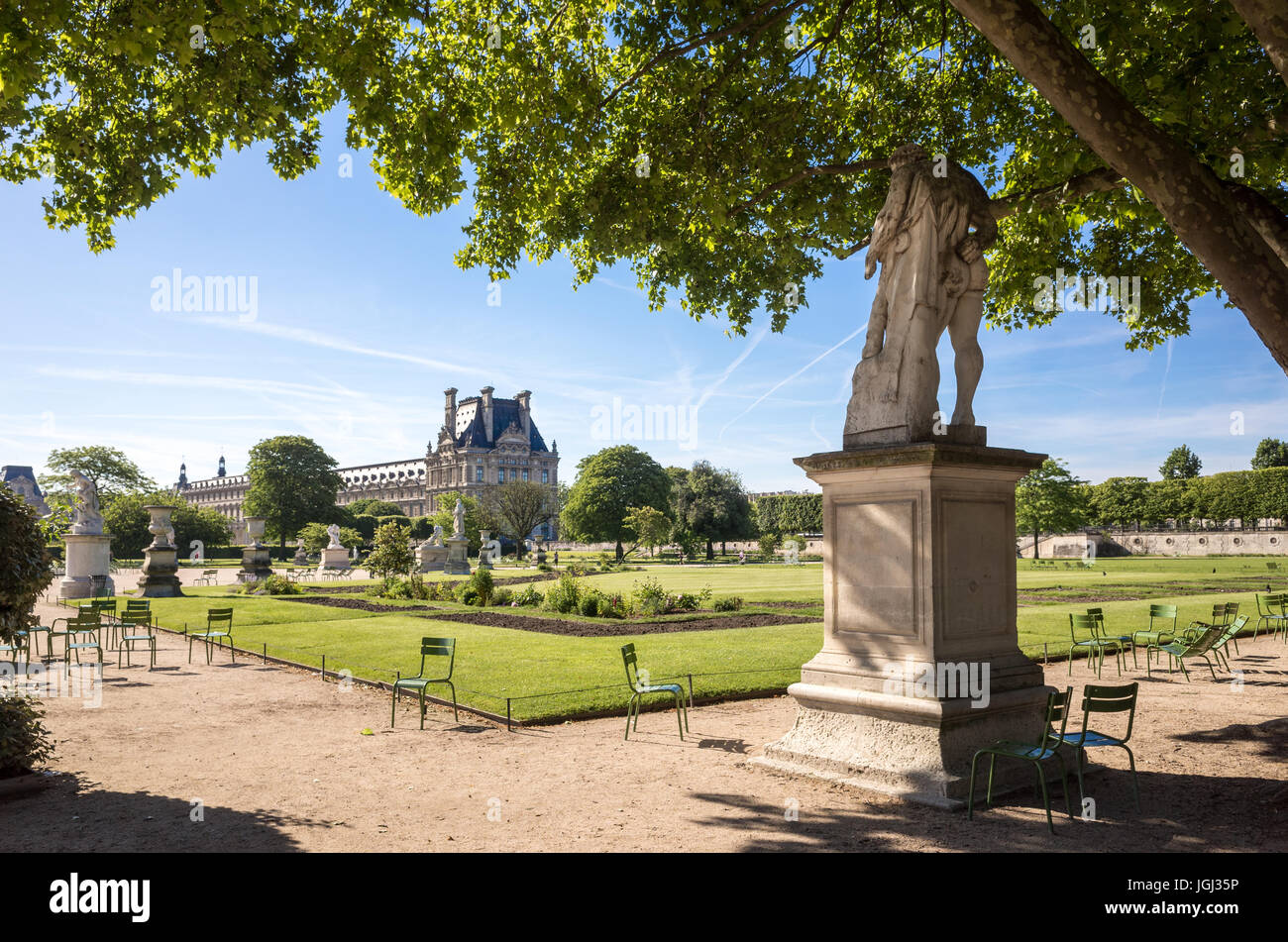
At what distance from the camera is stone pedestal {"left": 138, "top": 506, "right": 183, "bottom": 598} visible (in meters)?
28.9

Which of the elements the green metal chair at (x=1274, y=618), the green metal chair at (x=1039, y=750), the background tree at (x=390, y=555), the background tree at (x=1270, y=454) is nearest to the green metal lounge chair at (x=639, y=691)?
the green metal chair at (x=1039, y=750)

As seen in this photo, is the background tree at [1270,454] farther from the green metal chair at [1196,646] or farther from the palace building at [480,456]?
the green metal chair at [1196,646]

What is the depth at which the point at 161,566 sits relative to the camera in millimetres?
29109

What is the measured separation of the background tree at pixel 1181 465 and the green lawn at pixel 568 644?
337 feet

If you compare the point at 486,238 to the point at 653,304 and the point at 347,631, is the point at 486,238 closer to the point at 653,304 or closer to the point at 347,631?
the point at 653,304

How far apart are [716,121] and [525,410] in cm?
12566

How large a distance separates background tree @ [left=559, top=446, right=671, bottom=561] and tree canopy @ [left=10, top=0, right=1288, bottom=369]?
61752 millimetres

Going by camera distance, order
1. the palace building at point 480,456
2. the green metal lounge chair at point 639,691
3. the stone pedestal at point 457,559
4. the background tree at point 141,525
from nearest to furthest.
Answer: the green metal lounge chair at point 639,691 → the stone pedestal at point 457,559 → the background tree at point 141,525 → the palace building at point 480,456

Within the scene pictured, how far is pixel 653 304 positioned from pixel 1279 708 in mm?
9162

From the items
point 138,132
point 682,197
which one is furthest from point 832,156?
point 138,132

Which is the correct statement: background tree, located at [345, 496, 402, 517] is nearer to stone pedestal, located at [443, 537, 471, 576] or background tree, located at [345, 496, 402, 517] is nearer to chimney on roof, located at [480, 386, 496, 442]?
chimney on roof, located at [480, 386, 496, 442]

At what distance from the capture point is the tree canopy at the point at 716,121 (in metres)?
6.20

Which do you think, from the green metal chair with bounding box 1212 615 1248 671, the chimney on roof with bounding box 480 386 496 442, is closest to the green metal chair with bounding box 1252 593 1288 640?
the green metal chair with bounding box 1212 615 1248 671

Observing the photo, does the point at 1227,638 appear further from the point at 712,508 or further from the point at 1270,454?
the point at 1270,454
